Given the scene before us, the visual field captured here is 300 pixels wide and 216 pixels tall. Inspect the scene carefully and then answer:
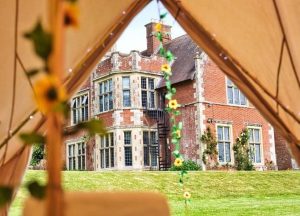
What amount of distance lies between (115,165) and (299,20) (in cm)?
1375

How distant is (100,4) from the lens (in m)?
3.71

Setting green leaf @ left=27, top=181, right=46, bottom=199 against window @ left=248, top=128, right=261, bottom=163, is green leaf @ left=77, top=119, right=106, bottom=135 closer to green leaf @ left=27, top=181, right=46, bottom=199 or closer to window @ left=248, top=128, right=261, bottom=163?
green leaf @ left=27, top=181, right=46, bottom=199

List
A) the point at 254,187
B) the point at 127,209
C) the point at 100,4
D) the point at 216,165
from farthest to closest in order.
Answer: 1. the point at 216,165
2. the point at 254,187
3. the point at 100,4
4. the point at 127,209

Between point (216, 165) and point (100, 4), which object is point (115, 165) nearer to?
point (216, 165)

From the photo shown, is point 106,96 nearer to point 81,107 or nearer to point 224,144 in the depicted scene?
point 81,107

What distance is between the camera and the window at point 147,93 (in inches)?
685

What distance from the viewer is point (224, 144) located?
1652 centimetres

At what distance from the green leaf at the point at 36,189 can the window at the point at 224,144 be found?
1569cm

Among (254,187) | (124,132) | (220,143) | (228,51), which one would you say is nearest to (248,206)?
(254,187)

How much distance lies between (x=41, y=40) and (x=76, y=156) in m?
18.2

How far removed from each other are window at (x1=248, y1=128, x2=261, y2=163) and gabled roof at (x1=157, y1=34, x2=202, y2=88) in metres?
3.16

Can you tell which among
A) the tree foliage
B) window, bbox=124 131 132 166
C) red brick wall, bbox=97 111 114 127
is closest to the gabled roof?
red brick wall, bbox=97 111 114 127

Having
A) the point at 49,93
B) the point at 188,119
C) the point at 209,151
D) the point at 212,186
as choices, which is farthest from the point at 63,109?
the point at 188,119

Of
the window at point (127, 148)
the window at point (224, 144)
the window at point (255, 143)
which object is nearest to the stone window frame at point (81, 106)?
the window at point (127, 148)
